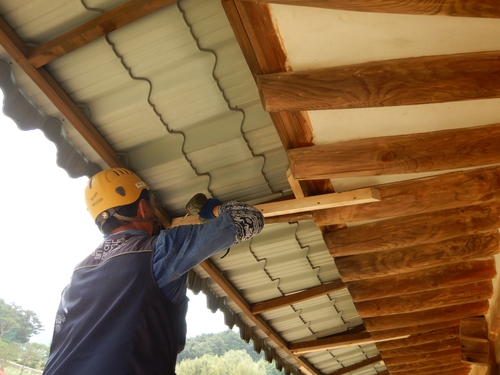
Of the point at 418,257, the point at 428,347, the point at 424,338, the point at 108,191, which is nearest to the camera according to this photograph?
the point at 108,191

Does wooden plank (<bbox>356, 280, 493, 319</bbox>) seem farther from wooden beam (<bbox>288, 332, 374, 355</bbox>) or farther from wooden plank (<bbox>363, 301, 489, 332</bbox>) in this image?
wooden beam (<bbox>288, 332, 374, 355</bbox>)

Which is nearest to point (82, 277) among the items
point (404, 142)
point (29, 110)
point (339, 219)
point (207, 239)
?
point (207, 239)

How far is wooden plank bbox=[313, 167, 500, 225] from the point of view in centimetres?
361

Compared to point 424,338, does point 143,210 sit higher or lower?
lower

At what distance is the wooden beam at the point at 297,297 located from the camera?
20.4 ft

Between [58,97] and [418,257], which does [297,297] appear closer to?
[418,257]

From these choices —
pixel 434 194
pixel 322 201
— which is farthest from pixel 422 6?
pixel 434 194

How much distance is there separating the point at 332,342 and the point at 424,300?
2.54 m

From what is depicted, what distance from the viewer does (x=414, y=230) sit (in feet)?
13.7

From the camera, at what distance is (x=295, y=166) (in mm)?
3248

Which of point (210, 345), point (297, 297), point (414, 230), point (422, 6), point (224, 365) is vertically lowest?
point (422, 6)

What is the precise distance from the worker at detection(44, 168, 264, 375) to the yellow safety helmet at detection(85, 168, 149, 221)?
292 mm

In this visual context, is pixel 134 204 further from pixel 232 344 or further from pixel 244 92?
pixel 232 344

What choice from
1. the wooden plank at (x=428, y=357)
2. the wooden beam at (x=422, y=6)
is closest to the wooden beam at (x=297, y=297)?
the wooden plank at (x=428, y=357)
